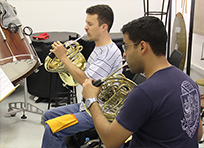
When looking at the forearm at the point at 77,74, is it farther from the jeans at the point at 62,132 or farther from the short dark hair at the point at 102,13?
the short dark hair at the point at 102,13

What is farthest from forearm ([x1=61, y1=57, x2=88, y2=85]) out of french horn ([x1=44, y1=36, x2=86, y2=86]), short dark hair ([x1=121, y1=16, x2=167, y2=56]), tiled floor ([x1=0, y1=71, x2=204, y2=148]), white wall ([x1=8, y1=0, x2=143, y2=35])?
white wall ([x1=8, y1=0, x2=143, y2=35])

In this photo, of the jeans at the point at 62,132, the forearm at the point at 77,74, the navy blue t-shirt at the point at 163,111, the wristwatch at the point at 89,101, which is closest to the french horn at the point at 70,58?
the forearm at the point at 77,74

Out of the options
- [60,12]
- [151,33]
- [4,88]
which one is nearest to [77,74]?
[4,88]

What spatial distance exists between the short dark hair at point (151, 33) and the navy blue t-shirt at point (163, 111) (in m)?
0.12

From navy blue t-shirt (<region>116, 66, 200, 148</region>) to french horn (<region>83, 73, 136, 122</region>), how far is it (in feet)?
1.06

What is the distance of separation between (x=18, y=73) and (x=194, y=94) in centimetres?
142

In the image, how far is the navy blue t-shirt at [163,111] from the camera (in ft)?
3.42

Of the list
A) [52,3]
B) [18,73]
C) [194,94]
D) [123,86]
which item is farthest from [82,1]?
[194,94]

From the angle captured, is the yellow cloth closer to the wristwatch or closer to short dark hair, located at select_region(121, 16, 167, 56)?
the wristwatch

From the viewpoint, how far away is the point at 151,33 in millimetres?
1148

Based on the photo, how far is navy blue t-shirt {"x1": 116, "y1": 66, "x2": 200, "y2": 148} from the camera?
1.04 metres

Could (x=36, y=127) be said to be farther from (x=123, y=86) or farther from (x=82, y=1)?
(x=82, y=1)

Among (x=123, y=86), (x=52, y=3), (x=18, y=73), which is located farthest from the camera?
(x=52, y=3)

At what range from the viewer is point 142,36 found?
1158 millimetres
